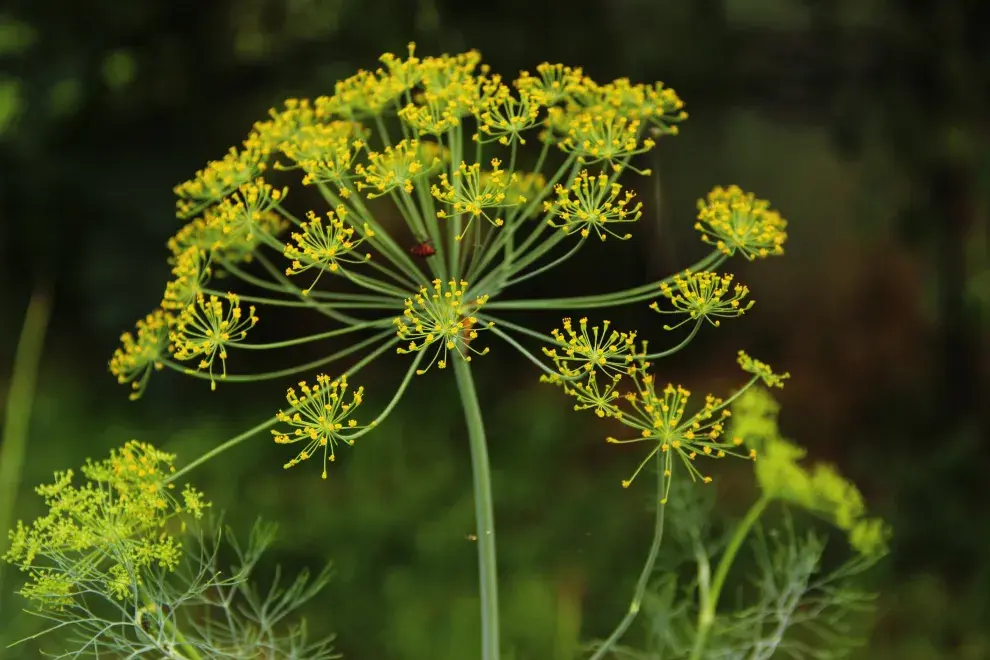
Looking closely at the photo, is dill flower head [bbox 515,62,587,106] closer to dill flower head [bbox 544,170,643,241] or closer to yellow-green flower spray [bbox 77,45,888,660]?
yellow-green flower spray [bbox 77,45,888,660]

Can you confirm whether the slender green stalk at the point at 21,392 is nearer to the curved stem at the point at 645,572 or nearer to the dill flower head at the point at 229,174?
the dill flower head at the point at 229,174

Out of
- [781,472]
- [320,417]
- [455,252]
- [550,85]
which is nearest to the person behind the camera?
[320,417]

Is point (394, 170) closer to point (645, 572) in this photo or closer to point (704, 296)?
point (704, 296)

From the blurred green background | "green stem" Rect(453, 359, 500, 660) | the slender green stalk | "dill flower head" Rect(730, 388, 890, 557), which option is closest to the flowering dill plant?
"green stem" Rect(453, 359, 500, 660)

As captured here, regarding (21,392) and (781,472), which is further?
(21,392)

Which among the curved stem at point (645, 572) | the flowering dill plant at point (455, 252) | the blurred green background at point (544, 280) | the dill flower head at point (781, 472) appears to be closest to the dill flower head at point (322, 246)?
the flowering dill plant at point (455, 252)

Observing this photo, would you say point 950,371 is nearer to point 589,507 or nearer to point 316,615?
point 589,507

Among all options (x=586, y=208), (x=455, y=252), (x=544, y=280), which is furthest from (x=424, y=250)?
(x=544, y=280)
